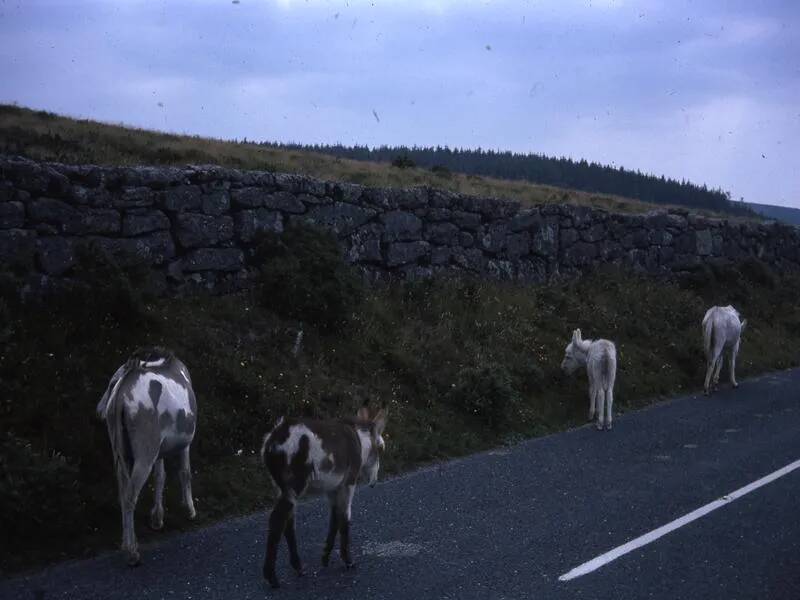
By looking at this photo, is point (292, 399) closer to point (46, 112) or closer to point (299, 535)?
point (299, 535)

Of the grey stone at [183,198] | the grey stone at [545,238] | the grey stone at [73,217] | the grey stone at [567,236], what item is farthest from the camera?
the grey stone at [567,236]

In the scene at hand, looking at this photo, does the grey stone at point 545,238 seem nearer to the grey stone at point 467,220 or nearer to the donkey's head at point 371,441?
the grey stone at point 467,220

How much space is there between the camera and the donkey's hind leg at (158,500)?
8.12 metres

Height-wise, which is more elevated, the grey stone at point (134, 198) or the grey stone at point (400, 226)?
the grey stone at point (134, 198)

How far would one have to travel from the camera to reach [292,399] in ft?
37.3

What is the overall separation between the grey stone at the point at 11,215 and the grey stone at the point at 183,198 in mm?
2394

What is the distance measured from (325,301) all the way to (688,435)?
630cm

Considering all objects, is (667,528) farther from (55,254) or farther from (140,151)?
(140,151)

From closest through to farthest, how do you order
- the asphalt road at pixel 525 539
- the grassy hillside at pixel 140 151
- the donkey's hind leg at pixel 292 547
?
the asphalt road at pixel 525 539 < the donkey's hind leg at pixel 292 547 < the grassy hillside at pixel 140 151

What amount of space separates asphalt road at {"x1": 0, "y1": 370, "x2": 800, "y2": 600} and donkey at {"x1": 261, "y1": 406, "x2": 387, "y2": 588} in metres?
0.30

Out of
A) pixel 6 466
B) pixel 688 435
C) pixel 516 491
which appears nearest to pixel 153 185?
pixel 6 466

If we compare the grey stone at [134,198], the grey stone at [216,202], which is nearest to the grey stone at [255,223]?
the grey stone at [216,202]

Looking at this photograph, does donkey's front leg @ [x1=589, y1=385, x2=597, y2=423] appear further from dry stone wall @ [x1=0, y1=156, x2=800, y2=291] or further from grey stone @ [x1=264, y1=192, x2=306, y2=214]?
grey stone @ [x1=264, y1=192, x2=306, y2=214]

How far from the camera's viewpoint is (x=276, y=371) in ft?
39.0
